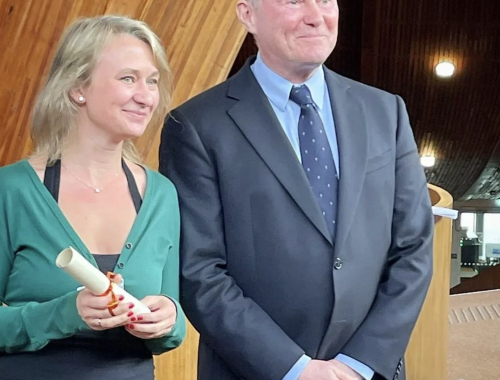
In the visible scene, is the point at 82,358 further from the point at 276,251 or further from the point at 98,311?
the point at 276,251

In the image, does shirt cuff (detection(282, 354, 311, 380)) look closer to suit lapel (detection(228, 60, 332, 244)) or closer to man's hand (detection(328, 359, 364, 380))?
man's hand (detection(328, 359, 364, 380))

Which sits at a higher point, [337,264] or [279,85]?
[279,85]

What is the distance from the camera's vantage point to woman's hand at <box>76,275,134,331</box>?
4.84 feet

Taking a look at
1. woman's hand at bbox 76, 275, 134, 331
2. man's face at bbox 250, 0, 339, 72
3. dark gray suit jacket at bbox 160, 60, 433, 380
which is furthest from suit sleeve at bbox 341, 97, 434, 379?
woman's hand at bbox 76, 275, 134, 331

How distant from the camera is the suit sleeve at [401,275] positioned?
6.25ft

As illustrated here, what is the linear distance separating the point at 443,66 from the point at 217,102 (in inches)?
357

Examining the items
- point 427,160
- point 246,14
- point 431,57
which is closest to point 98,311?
point 246,14

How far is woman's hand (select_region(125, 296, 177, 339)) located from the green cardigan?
0.05 meters

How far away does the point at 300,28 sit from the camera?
6.22 feet

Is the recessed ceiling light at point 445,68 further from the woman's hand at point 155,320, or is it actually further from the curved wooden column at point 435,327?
the woman's hand at point 155,320

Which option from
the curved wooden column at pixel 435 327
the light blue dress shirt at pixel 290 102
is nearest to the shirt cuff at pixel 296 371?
the light blue dress shirt at pixel 290 102

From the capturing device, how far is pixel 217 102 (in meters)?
2.02

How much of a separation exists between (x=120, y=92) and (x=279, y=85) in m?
0.46

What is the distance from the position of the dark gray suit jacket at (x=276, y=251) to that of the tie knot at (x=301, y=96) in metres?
0.07
